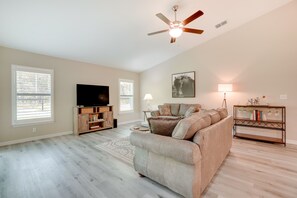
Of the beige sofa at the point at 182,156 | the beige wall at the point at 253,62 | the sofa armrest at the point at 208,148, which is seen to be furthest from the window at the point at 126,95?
the sofa armrest at the point at 208,148

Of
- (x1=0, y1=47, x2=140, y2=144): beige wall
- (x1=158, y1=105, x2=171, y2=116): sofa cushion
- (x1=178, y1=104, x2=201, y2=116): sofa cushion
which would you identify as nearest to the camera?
(x1=0, y1=47, x2=140, y2=144): beige wall

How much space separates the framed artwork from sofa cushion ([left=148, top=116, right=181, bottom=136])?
3.80 m

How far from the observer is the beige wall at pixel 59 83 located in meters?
3.74

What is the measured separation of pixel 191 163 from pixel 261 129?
3915 millimetres

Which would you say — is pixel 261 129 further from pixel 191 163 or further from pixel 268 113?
pixel 191 163

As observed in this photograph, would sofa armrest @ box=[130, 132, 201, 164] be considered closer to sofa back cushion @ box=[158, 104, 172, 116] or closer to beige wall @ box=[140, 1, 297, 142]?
sofa back cushion @ box=[158, 104, 172, 116]

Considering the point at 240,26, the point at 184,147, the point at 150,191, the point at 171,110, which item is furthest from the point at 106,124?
the point at 240,26

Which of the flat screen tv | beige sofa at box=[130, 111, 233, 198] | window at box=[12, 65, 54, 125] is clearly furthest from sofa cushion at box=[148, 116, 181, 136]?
window at box=[12, 65, 54, 125]

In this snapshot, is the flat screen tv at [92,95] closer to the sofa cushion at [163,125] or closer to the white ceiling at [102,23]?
the white ceiling at [102,23]

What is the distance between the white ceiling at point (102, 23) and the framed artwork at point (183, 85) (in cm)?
125

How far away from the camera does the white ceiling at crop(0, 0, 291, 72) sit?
278 centimetres

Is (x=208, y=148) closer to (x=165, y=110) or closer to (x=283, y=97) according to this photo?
(x=283, y=97)

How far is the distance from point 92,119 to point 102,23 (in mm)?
3199

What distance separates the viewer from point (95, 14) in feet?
9.95
